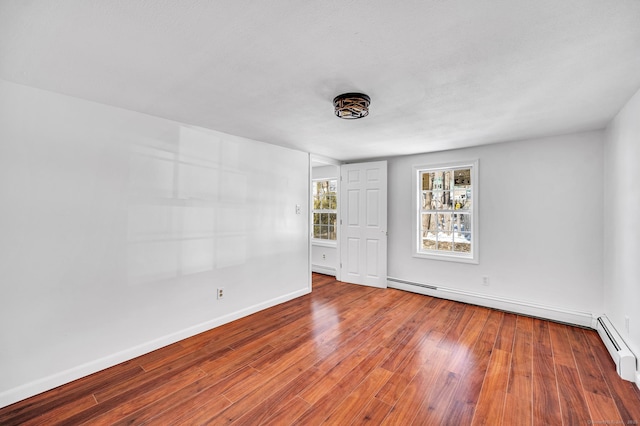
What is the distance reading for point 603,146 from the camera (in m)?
3.20

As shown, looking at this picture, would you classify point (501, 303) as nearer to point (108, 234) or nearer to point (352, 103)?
point (352, 103)

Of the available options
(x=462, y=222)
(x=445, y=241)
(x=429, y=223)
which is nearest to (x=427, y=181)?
(x=429, y=223)

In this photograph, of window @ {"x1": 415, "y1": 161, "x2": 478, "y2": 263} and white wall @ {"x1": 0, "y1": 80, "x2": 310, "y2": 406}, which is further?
window @ {"x1": 415, "y1": 161, "x2": 478, "y2": 263}

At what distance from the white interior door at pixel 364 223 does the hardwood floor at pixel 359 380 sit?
1584 mm

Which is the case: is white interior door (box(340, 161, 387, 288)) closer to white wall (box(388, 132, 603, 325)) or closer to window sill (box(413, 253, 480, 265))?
window sill (box(413, 253, 480, 265))

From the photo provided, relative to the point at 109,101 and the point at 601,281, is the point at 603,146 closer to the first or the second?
the point at 601,281

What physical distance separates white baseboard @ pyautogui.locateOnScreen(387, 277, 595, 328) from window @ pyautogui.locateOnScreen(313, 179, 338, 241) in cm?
179

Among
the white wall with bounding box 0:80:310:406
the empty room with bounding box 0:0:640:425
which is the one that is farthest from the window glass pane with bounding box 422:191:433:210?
the white wall with bounding box 0:80:310:406

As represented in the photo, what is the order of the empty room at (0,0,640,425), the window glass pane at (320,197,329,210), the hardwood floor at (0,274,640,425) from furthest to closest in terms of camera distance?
the window glass pane at (320,197,329,210) → the hardwood floor at (0,274,640,425) → the empty room at (0,0,640,425)

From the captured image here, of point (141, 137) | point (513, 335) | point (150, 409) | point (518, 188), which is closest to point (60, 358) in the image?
point (150, 409)

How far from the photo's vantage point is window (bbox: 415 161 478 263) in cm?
420

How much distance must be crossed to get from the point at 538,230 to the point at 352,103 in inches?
122

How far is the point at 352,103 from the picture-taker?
7.10 ft

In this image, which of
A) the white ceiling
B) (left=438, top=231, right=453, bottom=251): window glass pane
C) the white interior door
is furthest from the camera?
the white interior door
